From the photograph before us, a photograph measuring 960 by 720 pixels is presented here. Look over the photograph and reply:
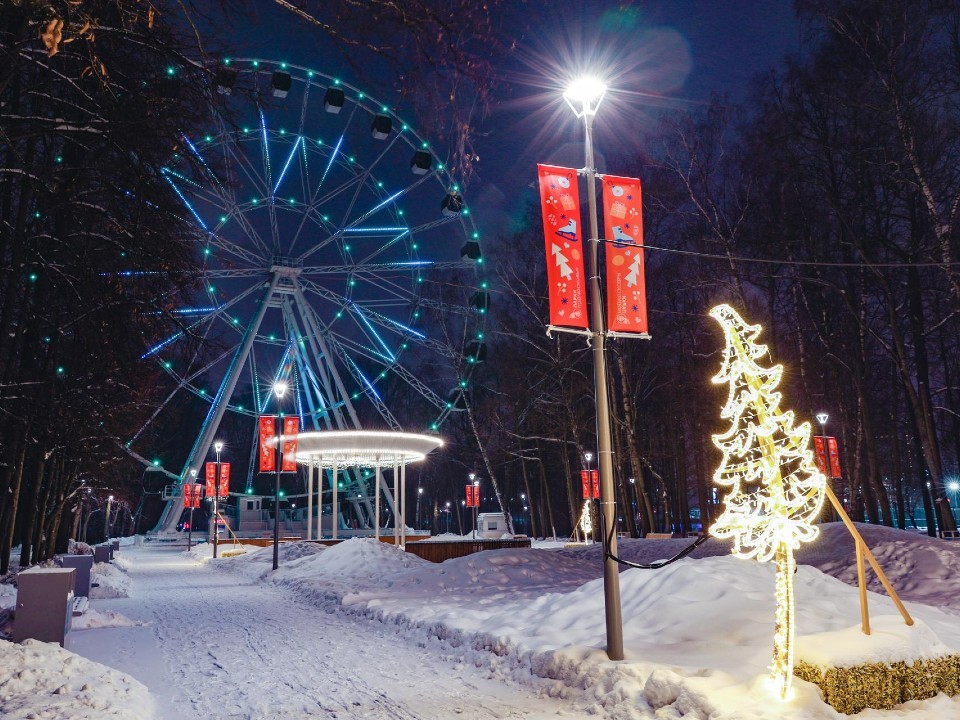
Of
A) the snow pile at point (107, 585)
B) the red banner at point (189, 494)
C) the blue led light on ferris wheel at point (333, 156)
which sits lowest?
the snow pile at point (107, 585)

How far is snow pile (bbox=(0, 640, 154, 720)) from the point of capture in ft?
20.4

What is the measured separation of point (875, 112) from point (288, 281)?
2451cm

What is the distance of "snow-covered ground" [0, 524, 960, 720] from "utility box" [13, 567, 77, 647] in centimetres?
93

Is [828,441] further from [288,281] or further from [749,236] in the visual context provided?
[288,281]

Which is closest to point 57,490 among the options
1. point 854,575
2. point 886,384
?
point 854,575

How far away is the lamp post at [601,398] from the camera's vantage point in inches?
314

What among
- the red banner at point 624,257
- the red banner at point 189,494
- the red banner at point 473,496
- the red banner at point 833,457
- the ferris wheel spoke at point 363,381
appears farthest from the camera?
the red banner at point 473,496

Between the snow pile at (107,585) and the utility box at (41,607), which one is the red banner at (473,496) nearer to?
the snow pile at (107,585)

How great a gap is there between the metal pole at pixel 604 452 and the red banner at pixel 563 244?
0.57ft

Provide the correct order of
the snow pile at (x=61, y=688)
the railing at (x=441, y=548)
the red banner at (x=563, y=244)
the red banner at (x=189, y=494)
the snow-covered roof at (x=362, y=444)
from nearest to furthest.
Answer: the snow pile at (x=61, y=688)
the red banner at (x=563, y=244)
the snow-covered roof at (x=362, y=444)
the railing at (x=441, y=548)
the red banner at (x=189, y=494)

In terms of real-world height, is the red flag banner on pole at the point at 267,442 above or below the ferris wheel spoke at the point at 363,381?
below

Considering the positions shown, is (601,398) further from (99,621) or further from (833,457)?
(833,457)

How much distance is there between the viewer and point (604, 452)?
27.5 feet

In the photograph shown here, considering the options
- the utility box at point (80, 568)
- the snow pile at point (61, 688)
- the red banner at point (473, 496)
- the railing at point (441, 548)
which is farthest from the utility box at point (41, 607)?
the red banner at point (473, 496)
